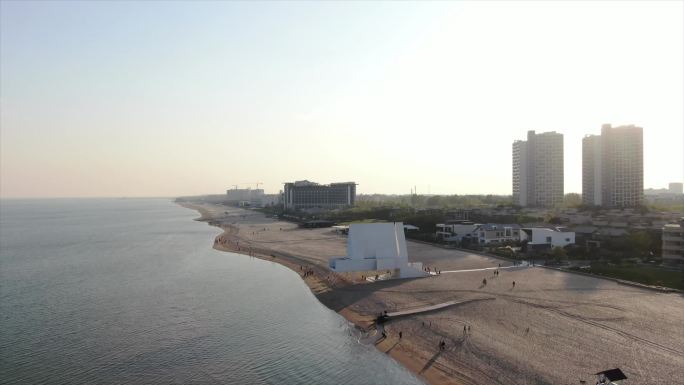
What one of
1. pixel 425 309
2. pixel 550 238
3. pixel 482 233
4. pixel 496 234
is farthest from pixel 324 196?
pixel 425 309

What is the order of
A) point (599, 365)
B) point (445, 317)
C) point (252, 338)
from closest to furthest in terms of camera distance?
point (599, 365)
point (252, 338)
point (445, 317)

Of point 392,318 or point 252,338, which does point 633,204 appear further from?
point 252,338

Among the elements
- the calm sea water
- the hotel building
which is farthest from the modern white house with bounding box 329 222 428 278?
the hotel building

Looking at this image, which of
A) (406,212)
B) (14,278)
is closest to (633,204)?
(406,212)

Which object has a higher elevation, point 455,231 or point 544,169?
point 544,169

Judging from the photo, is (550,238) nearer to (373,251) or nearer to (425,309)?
(373,251)
